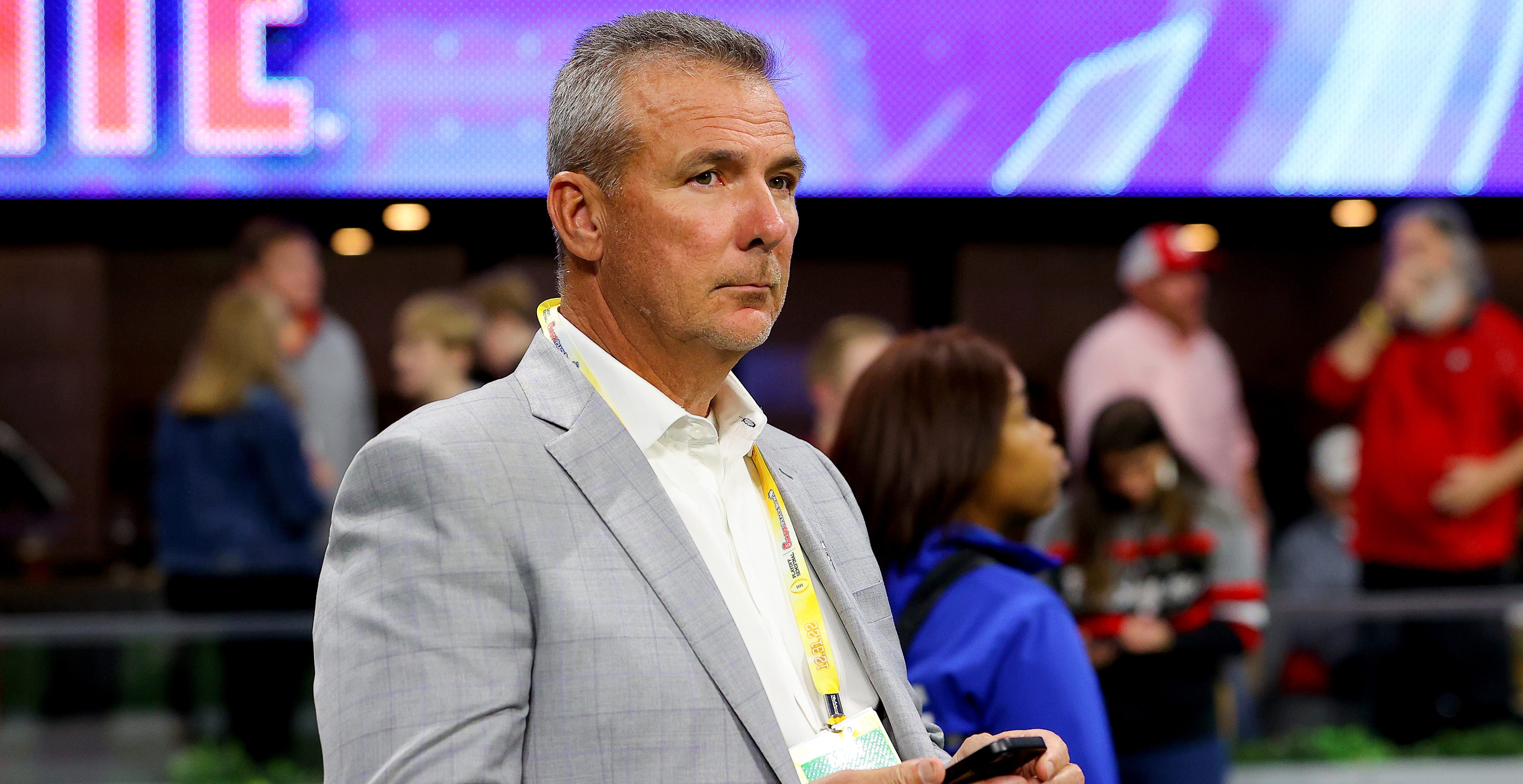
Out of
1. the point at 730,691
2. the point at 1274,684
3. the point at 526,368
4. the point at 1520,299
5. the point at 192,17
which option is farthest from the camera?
the point at 1520,299

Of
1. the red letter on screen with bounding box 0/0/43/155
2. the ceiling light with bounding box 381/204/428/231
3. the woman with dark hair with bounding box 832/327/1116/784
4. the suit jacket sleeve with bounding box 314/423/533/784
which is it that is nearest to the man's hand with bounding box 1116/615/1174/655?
the woman with dark hair with bounding box 832/327/1116/784

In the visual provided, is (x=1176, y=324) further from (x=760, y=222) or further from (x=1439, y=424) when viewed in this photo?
(x=760, y=222)

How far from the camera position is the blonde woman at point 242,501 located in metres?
4.21

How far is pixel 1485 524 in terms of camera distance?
15.8ft

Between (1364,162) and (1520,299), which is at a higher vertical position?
(1364,162)

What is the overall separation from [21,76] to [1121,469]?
11.6ft

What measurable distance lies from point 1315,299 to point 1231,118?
37.8 inches

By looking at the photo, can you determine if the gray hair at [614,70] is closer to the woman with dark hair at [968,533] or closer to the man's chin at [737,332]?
the man's chin at [737,332]

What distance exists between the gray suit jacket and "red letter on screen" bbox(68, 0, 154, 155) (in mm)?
3932

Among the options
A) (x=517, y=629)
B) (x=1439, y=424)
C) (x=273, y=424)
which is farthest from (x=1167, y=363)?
(x=517, y=629)

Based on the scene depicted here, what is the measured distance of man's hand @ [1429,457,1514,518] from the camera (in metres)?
4.71

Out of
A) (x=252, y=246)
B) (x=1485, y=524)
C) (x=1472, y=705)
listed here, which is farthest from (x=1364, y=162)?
(x=252, y=246)

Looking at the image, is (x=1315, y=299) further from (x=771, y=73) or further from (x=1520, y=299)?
(x=771, y=73)

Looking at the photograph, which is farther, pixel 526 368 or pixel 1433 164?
pixel 1433 164
